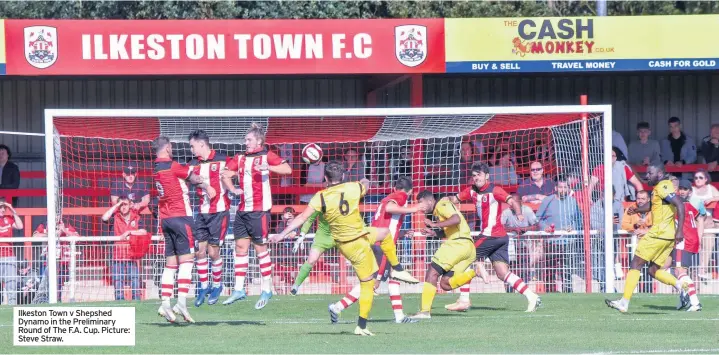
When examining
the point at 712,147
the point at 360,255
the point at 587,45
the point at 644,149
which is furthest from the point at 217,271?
the point at 712,147

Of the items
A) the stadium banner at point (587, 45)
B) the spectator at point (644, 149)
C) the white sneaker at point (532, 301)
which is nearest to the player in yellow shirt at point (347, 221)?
the white sneaker at point (532, 301)

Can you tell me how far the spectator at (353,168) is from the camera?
18.4m

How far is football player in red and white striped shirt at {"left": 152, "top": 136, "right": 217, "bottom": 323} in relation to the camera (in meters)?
12.6

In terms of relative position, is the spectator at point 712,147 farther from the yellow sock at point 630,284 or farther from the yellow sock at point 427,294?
the yellow sock at point 427,294

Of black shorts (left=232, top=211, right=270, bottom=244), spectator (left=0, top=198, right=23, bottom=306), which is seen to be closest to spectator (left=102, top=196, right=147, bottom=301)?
spectator (left=0, top=198, right=23, bottom=306)

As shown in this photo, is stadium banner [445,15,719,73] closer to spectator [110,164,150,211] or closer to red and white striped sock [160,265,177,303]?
spectator [110,164,150,211]

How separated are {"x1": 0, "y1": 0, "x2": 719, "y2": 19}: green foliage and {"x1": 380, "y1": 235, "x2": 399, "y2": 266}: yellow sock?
41.1ft

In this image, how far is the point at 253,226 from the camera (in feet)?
46.7

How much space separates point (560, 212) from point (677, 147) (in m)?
4.14

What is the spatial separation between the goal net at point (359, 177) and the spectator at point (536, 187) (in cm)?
2

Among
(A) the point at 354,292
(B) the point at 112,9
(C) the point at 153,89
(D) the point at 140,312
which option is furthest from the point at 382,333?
(B) the point at 112,9

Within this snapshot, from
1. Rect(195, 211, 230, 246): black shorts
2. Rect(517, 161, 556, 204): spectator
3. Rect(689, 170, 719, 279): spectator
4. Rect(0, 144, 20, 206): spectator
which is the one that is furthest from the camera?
Rect(0, 144, 20, 206): spectator

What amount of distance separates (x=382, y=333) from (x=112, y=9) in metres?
16.8

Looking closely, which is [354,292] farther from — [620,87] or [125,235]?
[620,87]
